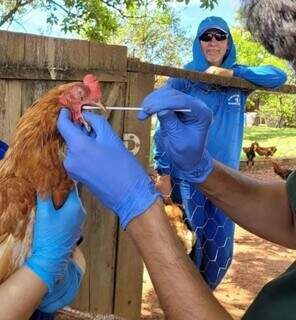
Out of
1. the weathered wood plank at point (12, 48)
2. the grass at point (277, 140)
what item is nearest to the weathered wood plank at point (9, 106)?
the weathered wood plank at point (12, 48)

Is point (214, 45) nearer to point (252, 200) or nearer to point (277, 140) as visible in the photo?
point (252, 200)

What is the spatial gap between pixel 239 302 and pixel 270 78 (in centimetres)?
215

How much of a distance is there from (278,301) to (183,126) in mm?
791

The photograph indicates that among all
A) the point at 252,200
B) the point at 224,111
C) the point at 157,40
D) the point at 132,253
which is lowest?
the point at 132,253

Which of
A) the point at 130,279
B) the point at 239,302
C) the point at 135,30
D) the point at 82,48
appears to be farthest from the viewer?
the point at 135,30

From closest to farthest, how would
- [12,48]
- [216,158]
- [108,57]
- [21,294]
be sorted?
[21,294] → [12,48] → [108,57] → [216,158]

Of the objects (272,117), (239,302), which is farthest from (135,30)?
(239,302)

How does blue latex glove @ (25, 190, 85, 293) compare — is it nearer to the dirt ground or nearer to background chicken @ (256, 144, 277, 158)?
the dirt ground

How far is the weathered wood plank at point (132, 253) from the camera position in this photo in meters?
3.27

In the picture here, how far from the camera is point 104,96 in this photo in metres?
3.12

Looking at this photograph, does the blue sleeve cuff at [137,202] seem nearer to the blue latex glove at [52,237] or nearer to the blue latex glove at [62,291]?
the blue latex glove at [52,237]

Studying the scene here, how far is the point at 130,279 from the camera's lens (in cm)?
352

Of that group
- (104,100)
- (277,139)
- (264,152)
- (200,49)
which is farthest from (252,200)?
(277,139)

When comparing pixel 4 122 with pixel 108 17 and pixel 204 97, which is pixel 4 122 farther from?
pixel 108 17
